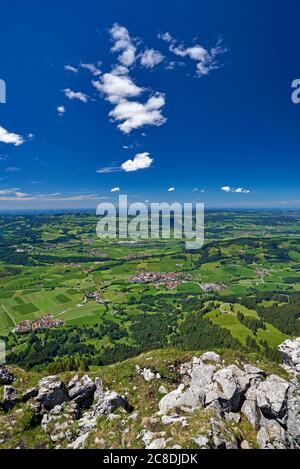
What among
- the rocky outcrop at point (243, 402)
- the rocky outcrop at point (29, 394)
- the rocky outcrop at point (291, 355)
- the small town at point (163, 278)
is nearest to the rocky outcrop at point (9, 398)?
the rocky outcrop at point (29, 394)

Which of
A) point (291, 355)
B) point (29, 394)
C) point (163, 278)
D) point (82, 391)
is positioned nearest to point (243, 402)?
point (82, 391)

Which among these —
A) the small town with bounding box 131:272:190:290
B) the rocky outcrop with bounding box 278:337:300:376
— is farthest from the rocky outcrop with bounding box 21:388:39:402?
the small town with bounding box 131:272:190:290

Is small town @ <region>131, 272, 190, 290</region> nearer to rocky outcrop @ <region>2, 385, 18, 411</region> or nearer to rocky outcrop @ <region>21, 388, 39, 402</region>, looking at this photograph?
rocky outcrop @ <region>21, 388, 39, 402</region>

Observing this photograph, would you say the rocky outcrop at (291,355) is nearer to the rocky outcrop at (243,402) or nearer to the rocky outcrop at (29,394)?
the rocky outcrop at (243,402)

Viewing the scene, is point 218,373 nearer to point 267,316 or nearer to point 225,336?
point 225,336

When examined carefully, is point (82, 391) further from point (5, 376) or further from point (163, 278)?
point (163, 278)
